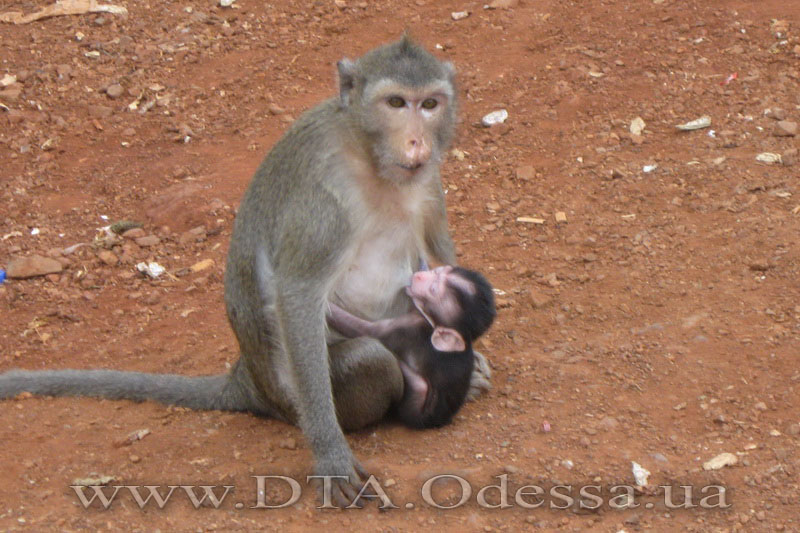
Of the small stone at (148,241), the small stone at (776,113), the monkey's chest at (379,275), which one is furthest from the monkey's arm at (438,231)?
the small stone at (776,113)

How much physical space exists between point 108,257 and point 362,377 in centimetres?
344

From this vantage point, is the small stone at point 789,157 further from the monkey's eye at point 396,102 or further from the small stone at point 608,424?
the monkey's eye at point 396,102

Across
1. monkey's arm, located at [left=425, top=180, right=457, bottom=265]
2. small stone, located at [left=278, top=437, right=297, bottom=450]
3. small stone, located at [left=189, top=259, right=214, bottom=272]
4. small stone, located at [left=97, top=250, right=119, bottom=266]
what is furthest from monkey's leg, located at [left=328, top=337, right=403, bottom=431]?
small stone, located at [left=97, top=250, right=119, bottom=266]

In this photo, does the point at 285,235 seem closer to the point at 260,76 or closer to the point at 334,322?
the point at 334,322

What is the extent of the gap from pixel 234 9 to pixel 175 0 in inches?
28.1

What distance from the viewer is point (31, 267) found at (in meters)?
8.18

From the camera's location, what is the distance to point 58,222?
880 cm

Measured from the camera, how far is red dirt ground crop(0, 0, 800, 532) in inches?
210

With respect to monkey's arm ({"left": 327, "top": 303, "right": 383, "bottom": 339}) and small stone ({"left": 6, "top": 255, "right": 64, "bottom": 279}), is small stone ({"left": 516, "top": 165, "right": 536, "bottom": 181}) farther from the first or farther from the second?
small stone ({"left": 6, "top": 255, "right": 64, "bottom": 279})

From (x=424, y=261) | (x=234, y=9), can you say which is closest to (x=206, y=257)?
(x=424, y=261)

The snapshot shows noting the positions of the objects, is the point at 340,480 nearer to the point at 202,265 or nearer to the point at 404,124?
the point at 404,124

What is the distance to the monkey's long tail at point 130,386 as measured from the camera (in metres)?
6.36

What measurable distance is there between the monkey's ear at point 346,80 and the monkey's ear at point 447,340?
1.31m

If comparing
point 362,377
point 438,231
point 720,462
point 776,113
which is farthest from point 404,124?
point 776,113
